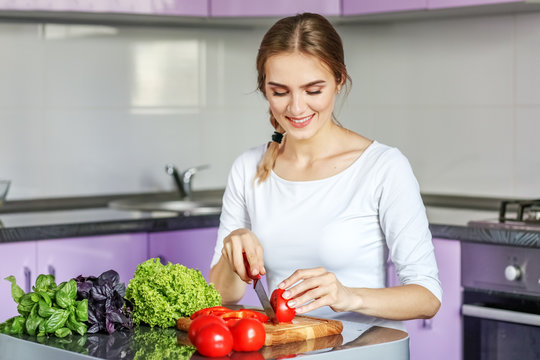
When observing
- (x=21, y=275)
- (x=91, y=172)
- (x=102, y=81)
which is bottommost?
(x=21, y=275)

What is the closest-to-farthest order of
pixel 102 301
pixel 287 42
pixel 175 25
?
pixel 102 301, pixel 287 42, pixel 175 25

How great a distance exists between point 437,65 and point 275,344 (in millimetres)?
2184

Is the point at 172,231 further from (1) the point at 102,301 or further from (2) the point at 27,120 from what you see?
(1) the point at 102,301

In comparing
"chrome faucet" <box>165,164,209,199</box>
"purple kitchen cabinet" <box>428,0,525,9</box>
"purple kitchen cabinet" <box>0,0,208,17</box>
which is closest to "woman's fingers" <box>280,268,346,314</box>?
"purple kitchen cabinet" <box>428,0,525,9</box>

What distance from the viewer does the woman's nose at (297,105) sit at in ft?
6.44

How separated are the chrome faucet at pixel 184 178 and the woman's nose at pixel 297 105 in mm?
1781

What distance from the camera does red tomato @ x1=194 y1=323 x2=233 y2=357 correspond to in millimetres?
1455

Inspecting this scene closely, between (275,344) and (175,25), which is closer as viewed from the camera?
(275,344)

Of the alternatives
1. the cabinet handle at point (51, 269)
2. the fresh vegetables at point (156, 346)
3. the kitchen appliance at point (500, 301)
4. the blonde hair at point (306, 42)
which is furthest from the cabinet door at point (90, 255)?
the fresh vegetables at point (156, 346)

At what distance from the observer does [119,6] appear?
3.30 metres

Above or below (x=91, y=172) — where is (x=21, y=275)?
below

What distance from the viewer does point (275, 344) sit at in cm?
156

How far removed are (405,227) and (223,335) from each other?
59 centimetres

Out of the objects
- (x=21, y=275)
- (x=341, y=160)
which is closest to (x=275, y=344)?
(x=341, y=160)
